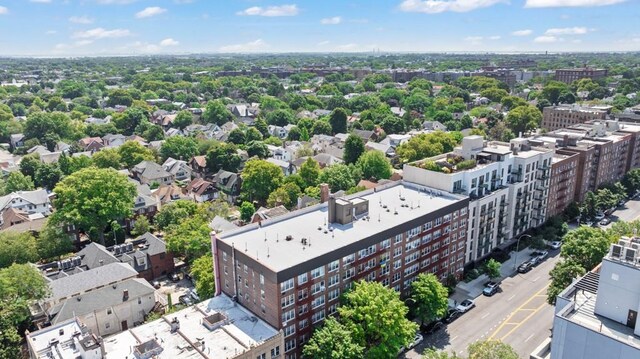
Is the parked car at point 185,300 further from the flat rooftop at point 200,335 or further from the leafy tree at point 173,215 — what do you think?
the leafy tree at point 173,215

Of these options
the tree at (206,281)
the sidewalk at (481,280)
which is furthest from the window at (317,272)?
the sidewalk at (481,280)

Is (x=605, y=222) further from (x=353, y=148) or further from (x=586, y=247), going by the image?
(x=353, y=148)

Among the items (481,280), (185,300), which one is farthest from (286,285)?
(481,280)

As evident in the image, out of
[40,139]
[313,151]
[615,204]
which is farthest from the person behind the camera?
[40,139]

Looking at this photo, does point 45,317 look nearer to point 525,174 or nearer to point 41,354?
point 41,354

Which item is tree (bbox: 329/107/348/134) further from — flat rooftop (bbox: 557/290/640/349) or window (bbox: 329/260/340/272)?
flat rooftop (bbox: 557/290/640/349)

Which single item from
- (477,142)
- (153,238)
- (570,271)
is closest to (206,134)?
(153,238)
